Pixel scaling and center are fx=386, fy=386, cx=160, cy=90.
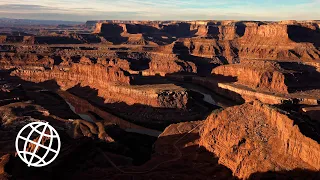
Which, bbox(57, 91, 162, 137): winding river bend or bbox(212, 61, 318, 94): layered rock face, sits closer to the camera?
bbox(57, 91, 162, 137): winding river bend

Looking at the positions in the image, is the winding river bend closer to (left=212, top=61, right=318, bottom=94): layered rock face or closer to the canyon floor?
the canyon floor

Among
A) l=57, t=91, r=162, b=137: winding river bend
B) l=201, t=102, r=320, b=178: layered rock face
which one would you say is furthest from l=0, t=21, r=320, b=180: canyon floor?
l=57, t=91, r=162, b=137: winding river bend

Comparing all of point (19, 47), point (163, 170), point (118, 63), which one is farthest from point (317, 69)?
point (19, 47)

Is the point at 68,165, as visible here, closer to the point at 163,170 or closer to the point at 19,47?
the point at 163,170

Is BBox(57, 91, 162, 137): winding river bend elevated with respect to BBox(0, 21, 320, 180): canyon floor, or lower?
lower

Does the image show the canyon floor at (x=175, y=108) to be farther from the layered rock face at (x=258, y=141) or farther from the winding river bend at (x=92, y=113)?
the winding river bend at (x=92, y=113)

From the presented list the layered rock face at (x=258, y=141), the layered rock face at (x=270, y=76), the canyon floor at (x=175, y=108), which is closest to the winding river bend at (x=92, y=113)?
the canyon floor at (x=175, y=108)

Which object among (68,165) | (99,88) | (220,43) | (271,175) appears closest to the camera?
(271,175)

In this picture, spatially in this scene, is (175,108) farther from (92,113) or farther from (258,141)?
(258,141)
